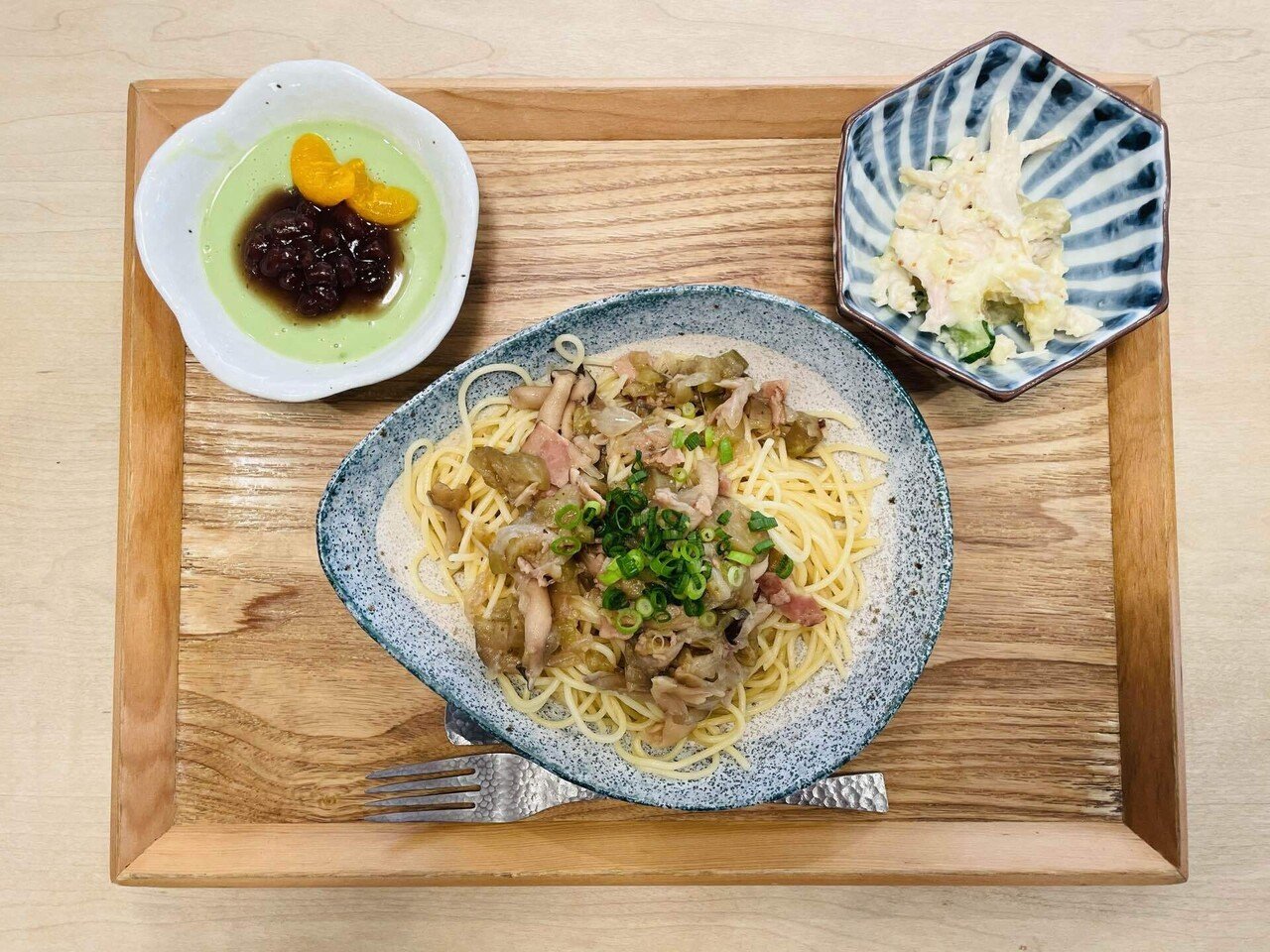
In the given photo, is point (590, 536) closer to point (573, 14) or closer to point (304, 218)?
point (304, 218)

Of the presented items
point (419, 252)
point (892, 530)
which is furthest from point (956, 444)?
point (419, 252)

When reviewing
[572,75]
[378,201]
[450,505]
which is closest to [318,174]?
[378,201]

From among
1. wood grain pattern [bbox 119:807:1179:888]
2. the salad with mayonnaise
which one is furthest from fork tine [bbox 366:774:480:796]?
the salad with mayonnaise

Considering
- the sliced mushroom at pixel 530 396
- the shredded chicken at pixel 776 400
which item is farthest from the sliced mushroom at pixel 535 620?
the shredded chicken at pixel 776 400

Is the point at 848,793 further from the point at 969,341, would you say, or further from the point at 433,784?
the point at 969,341

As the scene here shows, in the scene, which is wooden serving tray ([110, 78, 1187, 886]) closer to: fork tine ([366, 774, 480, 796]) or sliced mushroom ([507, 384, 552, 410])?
fork tine ([366, 774, 480, 796])

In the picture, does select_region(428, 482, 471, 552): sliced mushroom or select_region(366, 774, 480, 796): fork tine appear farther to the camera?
select_region(366, 774, 480, 796): fork tine

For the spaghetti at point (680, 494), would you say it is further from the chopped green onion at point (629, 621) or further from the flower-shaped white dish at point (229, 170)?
the flower-shaped white dish at point (229, 170)
